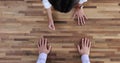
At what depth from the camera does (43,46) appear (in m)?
1.40

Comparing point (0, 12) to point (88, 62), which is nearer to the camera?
point (88, 62)

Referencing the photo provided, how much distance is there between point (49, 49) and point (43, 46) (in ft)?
0.11

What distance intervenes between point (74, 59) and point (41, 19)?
272mm

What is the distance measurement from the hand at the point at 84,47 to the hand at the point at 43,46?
16 centimetres

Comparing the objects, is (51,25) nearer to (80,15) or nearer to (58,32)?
(58,32)

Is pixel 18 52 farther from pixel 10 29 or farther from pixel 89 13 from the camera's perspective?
pixel 89 13

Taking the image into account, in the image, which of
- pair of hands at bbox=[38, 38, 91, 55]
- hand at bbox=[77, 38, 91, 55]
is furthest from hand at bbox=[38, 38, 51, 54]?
hand at bbox=[77, 38, 91, 55]

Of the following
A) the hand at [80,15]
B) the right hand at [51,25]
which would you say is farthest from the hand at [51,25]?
the hand at [80,15]

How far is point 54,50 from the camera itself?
4.63 ft

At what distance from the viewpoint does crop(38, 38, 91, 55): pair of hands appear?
139 cm

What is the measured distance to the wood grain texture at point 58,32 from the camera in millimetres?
1401

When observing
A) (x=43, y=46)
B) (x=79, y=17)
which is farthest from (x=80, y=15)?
(x=43, y=46)

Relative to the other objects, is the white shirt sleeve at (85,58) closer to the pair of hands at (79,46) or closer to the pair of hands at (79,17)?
the pair of hands at (79,46)

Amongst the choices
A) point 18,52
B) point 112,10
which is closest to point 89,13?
point 112,10
